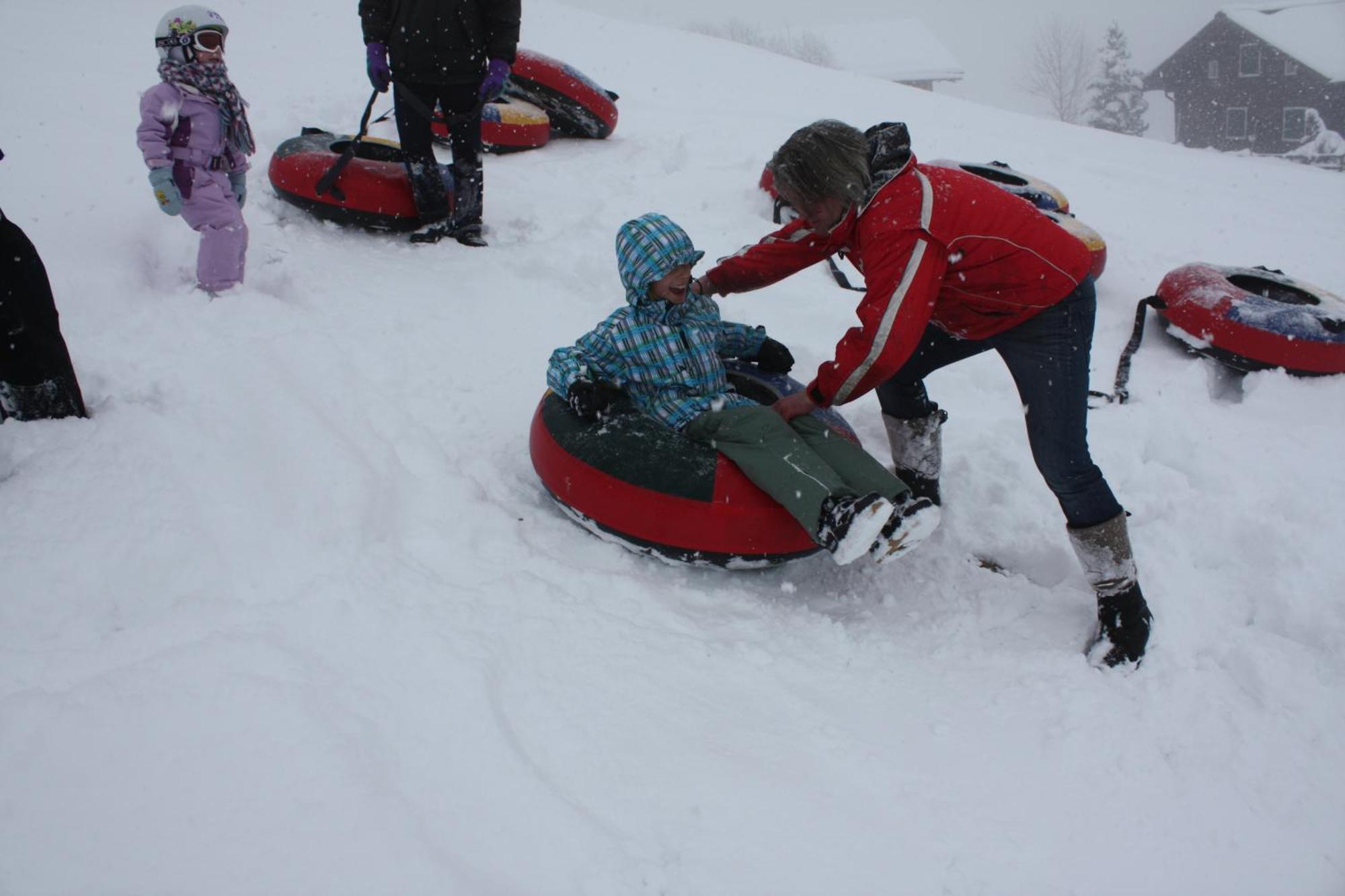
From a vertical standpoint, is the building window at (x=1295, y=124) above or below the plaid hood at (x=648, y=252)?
below

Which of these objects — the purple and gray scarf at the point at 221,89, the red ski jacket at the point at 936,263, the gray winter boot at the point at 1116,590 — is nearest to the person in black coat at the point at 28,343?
the purple and gray scarf at the point at 221,89

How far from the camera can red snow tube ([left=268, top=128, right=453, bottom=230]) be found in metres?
5.43

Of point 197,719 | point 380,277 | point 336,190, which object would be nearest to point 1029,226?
point 197,719

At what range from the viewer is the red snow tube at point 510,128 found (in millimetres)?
7469

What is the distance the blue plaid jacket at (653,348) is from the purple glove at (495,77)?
2.59 m

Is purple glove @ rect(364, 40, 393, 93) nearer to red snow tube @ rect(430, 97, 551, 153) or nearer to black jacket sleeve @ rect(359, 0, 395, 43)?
black jacket sleeve @ rect(359, 0, 395, 43)

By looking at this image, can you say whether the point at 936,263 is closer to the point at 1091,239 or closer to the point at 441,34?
the point at 441,34

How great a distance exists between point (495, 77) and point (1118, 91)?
4157 centimetres

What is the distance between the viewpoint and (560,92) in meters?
8.10

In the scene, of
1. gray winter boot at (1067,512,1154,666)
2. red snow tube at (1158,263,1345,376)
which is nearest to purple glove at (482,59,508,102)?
gray winter boot at (1067,512,1154,666)

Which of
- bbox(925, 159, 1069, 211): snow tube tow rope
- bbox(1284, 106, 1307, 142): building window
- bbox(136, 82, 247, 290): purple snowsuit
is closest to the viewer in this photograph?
bbox(136, 82, 247, 290): purple snowsuit

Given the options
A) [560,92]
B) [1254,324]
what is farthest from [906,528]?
[560,92]

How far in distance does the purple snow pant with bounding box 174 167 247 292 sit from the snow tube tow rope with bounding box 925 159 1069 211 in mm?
4824

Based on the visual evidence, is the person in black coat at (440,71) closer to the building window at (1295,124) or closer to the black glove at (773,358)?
the black glove at (773,358)
